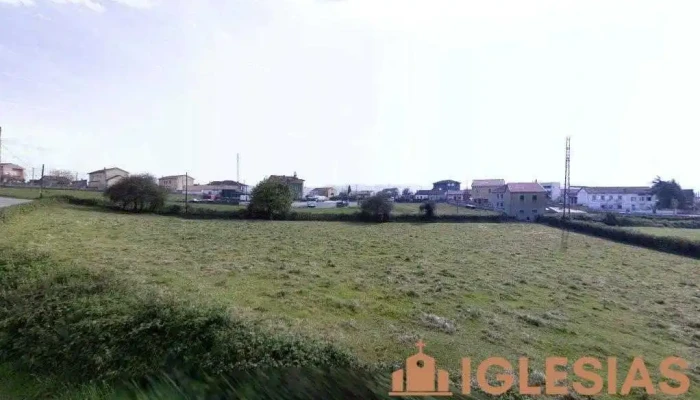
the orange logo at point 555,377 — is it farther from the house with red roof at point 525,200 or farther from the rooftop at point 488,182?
the rooftop at point 488,182

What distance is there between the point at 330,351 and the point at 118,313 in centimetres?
353

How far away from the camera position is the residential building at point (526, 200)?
43.2m

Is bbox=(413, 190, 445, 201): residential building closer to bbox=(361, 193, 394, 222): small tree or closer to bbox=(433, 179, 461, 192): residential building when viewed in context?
bbox=(433, 179, 461, 192): residential building

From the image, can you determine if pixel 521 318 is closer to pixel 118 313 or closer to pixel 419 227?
pixel 118 313

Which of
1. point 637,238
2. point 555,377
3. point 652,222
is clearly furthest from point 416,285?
point 652,222

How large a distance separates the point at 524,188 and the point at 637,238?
19265 millimetres

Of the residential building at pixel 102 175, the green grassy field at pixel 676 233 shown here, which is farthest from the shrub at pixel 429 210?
the residential building at pixel 102 175

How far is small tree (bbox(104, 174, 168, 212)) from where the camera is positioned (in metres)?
30.5

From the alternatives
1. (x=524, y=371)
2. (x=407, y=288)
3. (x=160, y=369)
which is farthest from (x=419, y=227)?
(x=160, y=369)

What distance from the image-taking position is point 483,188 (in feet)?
207

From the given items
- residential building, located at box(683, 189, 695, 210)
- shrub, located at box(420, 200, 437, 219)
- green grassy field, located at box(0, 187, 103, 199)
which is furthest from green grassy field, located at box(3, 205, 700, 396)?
residential building, located at box(683, 189, 695, 210)

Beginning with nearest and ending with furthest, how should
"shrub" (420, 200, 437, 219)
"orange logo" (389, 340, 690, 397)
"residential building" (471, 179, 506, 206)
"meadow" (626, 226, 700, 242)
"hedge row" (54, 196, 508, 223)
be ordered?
1. "orange logo" (389, 340, 690, 397)
2. "meadow" (626, 226, 700, 242)
3. "hedge row" (54, 196, 508, 223)
4. "shrub" (420, 200, 437, 219)
5. "residential building" (471, 179, 506, 206)

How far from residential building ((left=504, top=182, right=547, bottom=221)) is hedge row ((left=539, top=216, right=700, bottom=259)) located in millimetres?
8617

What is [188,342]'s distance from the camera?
4934 mm
